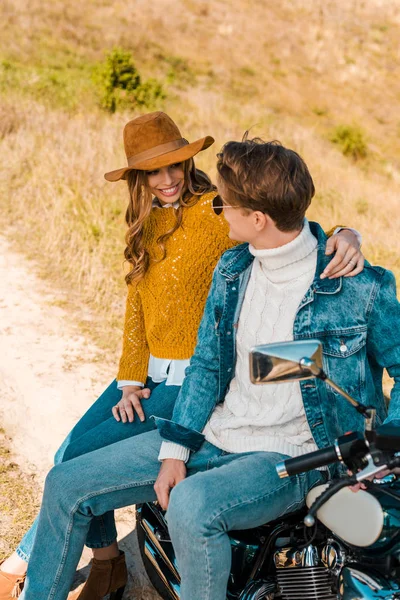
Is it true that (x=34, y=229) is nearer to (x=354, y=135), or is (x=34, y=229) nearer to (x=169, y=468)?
(x=169, y=468)

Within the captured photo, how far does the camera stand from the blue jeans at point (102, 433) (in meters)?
2.85

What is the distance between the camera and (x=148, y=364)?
3.27 meters

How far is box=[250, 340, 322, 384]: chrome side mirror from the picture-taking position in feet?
5.22

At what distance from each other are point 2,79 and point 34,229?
7823 millimetres

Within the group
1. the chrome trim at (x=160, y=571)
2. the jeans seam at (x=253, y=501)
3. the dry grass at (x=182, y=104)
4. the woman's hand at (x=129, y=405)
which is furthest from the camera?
the dry grass at (x=182, y=104)

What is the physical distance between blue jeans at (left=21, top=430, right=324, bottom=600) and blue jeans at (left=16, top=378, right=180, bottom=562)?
0.32 metres

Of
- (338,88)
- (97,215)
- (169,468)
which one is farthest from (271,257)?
(338,88)

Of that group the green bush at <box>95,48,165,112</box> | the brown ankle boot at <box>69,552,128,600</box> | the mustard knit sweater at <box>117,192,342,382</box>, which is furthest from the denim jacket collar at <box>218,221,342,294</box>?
the green bush at <box>95,48,165,112</box>

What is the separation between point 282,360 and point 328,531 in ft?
2.40

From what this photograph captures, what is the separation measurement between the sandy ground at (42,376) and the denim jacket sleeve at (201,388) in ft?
3.35

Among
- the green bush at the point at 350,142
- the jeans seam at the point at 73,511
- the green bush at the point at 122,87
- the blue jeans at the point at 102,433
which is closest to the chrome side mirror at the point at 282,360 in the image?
the jeans seam at the point at 73,511

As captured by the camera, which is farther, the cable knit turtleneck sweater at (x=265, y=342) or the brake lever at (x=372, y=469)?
the cable knit turtleneck sweater at (x=265, y=342)

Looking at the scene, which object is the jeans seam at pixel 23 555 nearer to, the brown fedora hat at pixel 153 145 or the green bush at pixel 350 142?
the brown fedora hat at pixel 153 145

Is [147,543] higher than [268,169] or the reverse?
the reverse
